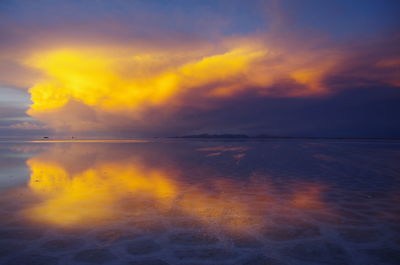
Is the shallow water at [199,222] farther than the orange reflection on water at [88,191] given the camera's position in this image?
No

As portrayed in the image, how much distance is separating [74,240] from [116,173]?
7.14 metres

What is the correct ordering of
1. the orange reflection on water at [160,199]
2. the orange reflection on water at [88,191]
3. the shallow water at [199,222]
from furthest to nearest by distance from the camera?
the orange reflection on water at [88,191], the orange reflection on water at [160,199], the shallow water at [199,222]

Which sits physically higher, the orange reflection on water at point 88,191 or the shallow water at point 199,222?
the orange reflection on water at point 88,191

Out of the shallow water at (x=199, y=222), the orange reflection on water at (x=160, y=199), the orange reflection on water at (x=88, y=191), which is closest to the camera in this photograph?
the shallow water at (x=199, y=222)

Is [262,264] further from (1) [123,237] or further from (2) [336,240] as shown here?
(1) [123,237]

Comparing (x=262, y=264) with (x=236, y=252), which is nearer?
(x=262, y=264)

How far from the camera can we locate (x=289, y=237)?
461 centimetres

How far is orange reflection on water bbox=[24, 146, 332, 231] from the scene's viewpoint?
5676 mm

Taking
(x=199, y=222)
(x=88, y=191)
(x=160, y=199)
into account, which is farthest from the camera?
(x=88, y=191)

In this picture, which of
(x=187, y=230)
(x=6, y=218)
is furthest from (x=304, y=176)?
(x=6, y=218)

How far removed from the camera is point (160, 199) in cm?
717

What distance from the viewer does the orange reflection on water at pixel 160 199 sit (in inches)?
223

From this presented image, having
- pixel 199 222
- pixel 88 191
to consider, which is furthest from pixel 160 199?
pixel 88 191

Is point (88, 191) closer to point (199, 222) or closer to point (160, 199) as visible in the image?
point (160, 199)
